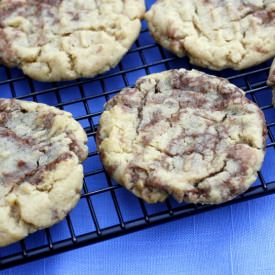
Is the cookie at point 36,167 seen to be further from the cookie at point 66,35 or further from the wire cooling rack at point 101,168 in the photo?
the cookie at point 66,35

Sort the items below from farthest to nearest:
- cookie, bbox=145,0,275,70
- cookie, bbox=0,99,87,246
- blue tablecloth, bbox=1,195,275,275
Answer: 1. cookie, bbox=145,0,275,70
2. blue tablecloth, bbox=1,195,275,275
3. cookie, bbox=0,99,87,246

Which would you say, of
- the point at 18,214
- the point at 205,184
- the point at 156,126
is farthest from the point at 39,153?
the point at 205,184

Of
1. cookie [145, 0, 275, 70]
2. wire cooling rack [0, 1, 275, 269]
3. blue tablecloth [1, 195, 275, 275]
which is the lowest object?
blue tablecloth [1, 195, 275, 275]

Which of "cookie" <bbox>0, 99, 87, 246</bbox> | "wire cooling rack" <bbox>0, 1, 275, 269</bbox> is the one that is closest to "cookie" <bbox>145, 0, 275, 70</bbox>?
"wire cooling rack" <bbox>0, 1, 275, 269</bbox>

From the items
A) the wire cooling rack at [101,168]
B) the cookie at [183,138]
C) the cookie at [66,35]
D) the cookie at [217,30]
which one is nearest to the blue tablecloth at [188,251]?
the wire cooling rack at [101,168]

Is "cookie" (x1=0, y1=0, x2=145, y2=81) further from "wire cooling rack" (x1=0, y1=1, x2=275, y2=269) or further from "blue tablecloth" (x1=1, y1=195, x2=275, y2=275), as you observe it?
"blue tablecloth" (x1=1, y1=195, x2=275, y2=275)

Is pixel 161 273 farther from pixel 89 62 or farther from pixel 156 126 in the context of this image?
pixel 89 62

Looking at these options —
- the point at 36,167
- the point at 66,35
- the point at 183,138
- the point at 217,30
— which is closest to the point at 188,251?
the point at 183,138
